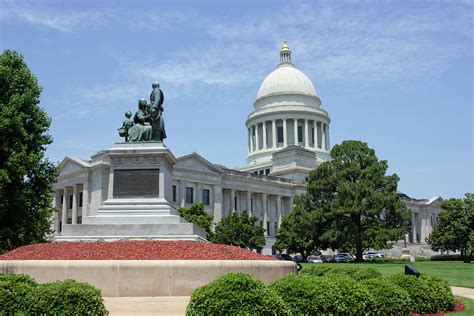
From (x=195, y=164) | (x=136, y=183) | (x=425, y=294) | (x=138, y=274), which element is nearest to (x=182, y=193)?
(x=195, y=164)

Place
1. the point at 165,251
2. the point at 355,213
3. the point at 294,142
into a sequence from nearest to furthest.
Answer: the point at 165,251 → the point at 355,213 → the point at 294,142

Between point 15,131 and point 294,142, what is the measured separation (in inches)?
3464

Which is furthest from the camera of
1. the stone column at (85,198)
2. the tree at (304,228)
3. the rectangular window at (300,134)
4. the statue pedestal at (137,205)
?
the rectangular window at (300,134)

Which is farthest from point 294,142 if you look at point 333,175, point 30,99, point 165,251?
point 165,251

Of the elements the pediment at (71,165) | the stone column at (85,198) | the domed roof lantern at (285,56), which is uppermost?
the domed roof lantern at (285,56)

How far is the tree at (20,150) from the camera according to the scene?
29.6 meters

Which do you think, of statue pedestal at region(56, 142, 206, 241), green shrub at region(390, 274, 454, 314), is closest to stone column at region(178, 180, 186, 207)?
statue pedestal at region(56, 142, 206, 241)

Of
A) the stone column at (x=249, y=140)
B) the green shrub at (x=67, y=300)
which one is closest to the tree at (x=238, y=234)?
the green shrub at (x=67, y=300)

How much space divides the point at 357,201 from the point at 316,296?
1798 inches

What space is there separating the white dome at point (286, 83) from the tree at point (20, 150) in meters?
91.6

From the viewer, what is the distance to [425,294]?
581 inches

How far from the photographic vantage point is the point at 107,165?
3002 inches

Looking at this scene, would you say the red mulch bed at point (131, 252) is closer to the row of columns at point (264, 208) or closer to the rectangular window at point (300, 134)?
the row of columns at point (264, 208)

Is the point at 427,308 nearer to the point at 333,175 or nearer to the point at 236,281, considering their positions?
the point at 236,281
